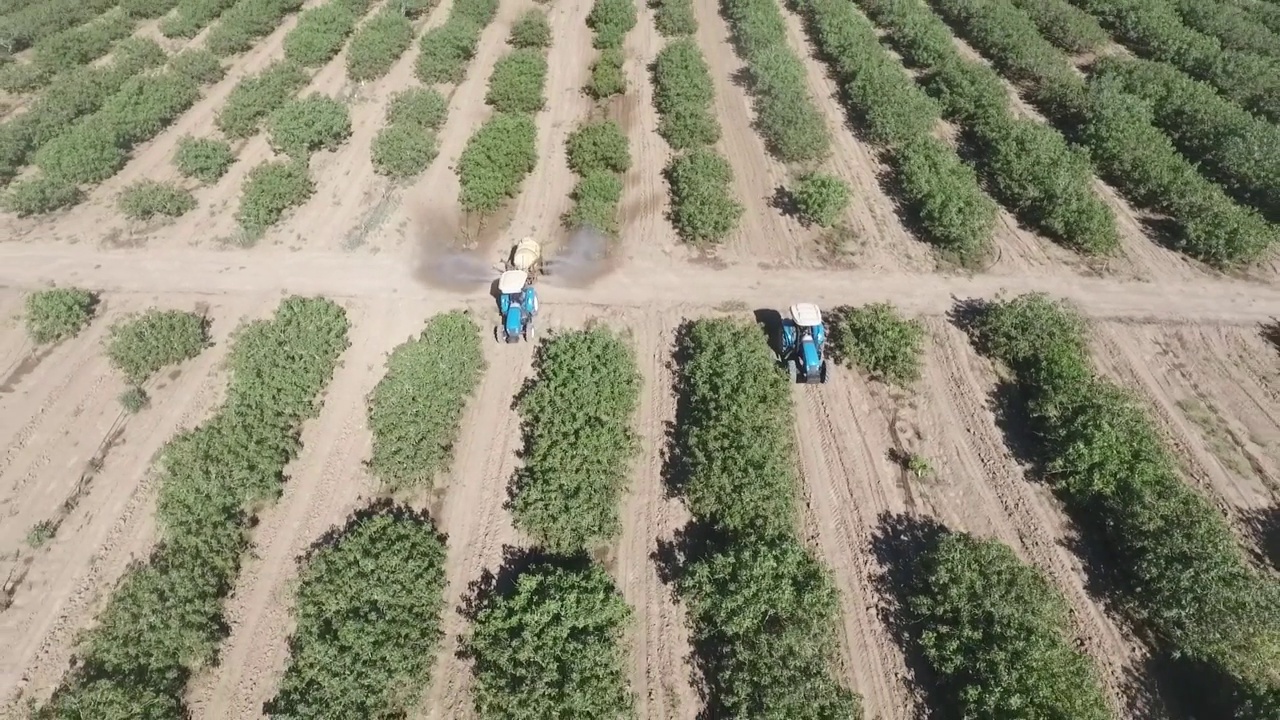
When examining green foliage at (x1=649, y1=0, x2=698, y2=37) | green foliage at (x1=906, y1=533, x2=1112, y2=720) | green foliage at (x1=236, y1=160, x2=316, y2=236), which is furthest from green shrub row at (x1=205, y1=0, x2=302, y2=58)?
green foliage at (x1=906, y1=533, x2=1112, y2=720)

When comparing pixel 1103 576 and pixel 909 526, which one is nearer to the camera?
pixel 1103 576

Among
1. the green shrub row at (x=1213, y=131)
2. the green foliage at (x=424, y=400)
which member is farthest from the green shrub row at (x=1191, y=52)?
the green foliage at (x=424, y=400)

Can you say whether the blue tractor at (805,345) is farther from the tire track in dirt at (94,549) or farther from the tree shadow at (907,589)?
the tire track in dirt at (94,549)

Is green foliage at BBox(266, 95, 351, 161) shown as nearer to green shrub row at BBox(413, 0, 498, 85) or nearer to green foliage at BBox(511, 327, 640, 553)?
green shrub row at BBox(413, 0, 498, 85)

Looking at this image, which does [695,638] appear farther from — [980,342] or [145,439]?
[145,439]

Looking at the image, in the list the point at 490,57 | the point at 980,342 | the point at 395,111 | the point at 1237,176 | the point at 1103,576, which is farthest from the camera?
the point at 490,57

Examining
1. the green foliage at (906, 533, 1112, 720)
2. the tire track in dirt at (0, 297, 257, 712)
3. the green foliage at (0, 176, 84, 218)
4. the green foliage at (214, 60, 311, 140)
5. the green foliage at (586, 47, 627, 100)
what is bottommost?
the tire track in dirt at (0, 297, 257, 712)

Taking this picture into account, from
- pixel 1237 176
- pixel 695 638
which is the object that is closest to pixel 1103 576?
pixel 695 638
